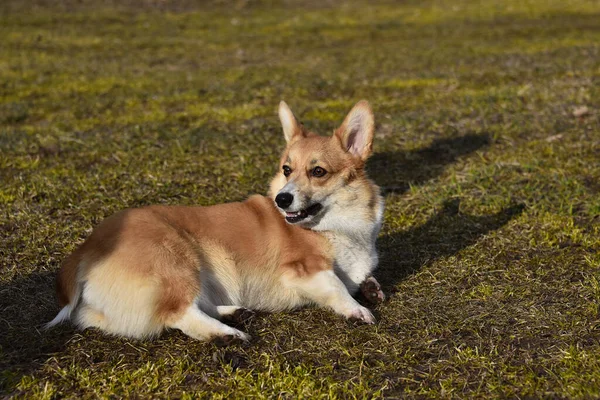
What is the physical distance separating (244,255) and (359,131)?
1.17 meters

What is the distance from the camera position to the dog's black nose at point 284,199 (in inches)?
153

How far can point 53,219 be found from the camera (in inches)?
207

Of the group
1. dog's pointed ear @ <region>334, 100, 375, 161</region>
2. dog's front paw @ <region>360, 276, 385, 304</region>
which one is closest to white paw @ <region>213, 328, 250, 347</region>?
dog's front paw @ <region>360, 276, 385, 304</region>

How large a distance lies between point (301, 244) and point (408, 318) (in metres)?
0.78

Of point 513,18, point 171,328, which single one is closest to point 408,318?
point 171,328

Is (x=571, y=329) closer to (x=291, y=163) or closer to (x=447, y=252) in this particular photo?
(x=447, y=252)

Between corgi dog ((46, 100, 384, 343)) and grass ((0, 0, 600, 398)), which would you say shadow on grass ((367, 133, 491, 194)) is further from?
corgi dog ((46, 100, 384, 343))

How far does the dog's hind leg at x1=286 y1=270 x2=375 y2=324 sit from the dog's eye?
625mm

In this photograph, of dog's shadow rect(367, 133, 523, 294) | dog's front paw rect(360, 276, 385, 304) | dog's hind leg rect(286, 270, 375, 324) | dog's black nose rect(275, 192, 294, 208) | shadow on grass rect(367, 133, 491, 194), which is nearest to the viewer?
dog's hind leg rect(286, 270, 375, 324)

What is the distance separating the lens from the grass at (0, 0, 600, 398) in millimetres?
3293

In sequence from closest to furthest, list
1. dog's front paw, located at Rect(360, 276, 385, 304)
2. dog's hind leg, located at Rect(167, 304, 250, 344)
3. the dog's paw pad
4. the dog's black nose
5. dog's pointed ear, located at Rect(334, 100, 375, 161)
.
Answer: dog's hind leg, located at Rect(167, 304, 250, 344) < the dog's paw pad < the dog's black nose < dog's front paw, located at Rect(360, 276, 385, 304) < dog's pointed ear, located at Rect(334, 100, 375, 161)

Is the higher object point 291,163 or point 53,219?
point 291,163

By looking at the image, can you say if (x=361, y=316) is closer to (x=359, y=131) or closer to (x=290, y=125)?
(x=359, y=131)

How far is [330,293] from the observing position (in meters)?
3.81
